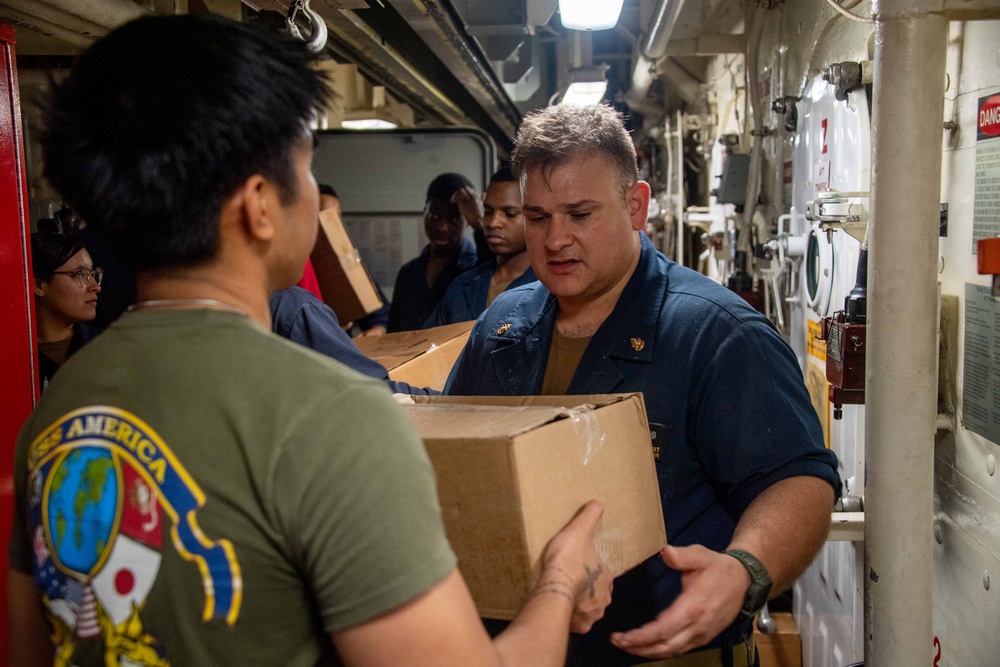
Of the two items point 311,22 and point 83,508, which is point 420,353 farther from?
point 83,508

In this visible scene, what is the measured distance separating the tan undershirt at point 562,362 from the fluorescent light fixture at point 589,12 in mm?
2253

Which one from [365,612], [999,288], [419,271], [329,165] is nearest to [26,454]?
[365,612]

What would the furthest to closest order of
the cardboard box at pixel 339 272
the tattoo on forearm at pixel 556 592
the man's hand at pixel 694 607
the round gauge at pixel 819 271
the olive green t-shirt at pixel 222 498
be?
the cardboard box at pixel 339 272
the round gauge at pixel 819 271
the man's hand at pixel 694 607
the tattoo on forearm at pixel 556 592
the olive green t-shirt at pixel 222 498

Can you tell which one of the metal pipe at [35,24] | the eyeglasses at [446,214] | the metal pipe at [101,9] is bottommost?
the eyeglasses at [446,214]

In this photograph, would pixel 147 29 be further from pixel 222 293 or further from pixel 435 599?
pixel 435 599

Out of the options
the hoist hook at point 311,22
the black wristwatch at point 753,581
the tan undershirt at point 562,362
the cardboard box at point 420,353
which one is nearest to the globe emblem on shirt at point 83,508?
the black wristwatch at point 753,581

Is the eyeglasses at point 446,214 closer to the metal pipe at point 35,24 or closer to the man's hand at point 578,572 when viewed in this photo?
the metal pipe at point 35,24

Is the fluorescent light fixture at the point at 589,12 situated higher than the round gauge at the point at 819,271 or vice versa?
the fluorescent light fixture at the point at 589,12

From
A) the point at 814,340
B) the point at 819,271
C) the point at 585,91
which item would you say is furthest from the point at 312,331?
the point at 585,91

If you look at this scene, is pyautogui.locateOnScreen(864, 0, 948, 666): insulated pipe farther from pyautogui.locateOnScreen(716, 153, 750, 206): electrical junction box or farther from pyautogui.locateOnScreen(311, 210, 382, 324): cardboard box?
pyautogui.locateOnScreen(716, 153, 750, 206): electrical junction box

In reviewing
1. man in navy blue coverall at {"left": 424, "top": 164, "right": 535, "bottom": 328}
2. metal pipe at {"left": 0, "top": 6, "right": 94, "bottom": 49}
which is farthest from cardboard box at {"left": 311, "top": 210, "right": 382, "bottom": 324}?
metal pipe at {"left": 0, "top": 6, "right": 94, "bottom": 49}

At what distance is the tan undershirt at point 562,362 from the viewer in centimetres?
173

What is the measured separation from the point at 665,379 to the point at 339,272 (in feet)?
6.83

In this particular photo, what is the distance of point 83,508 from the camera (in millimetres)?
822
